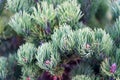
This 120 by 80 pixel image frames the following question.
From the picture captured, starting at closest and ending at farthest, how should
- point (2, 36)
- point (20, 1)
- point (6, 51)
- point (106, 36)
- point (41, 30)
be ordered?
1. point (106, 36)
2. point (41, 30)
3. point (20, 1)
4. point (2, 36)
5. point (6, 51)

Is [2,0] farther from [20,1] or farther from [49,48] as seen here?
[49,48]

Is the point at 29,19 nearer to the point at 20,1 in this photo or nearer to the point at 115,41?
the point at 20,1

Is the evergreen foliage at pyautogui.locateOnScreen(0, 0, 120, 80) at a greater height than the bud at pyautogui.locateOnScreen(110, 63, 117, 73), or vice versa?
the evergreen foliage at pyautogui.locateOnScreen(0, 0, 120, 80)

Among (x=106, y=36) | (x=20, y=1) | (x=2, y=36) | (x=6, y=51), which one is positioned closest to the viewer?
(x=106, y=36)

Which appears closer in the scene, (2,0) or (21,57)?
(21,57)

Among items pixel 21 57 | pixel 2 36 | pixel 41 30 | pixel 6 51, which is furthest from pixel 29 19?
pixel 6 51

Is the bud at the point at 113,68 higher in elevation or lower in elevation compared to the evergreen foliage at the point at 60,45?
lower

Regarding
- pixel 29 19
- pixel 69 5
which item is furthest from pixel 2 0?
pixel 69 5

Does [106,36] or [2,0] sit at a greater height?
[2,0]

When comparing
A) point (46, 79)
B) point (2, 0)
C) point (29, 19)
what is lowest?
point (46, 79)
